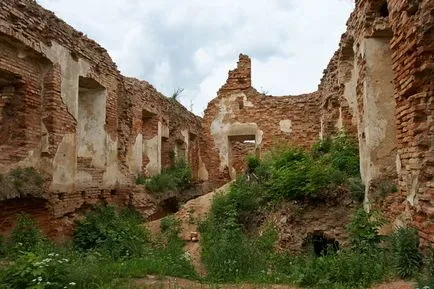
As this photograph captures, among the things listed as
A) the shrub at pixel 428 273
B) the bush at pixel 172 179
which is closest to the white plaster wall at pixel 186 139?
the bush at pixel 172 179

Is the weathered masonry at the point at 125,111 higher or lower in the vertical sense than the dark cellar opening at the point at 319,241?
higher

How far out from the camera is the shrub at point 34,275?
16.1 ft

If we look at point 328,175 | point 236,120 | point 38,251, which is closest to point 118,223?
point 38,251

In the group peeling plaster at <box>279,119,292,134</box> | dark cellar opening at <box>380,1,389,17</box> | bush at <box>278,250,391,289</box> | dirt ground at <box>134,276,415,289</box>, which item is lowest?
dirt ground at <box>134,276,415,289</box>

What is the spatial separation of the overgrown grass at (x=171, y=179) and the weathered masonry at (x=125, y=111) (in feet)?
1.76

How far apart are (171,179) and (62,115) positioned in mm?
5585

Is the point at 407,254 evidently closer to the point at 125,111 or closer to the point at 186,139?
the point at 125,111

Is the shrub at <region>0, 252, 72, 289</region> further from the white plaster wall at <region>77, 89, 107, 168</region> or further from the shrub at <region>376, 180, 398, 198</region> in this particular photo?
the white plaster wall at <region>77, 89, 107, 168</region>

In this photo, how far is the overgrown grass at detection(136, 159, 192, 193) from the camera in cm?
1272

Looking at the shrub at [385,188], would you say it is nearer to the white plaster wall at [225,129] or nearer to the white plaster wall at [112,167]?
the white plaster wall at [112,167]

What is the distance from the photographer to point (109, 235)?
8.47m

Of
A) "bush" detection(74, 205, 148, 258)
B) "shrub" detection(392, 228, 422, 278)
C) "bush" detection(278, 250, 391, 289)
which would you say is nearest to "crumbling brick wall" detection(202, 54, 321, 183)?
"bush" detection(74, 205, 148, 258)

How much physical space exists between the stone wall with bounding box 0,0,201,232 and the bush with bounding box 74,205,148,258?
0.41 meters

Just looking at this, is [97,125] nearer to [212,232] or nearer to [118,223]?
[118,223]
